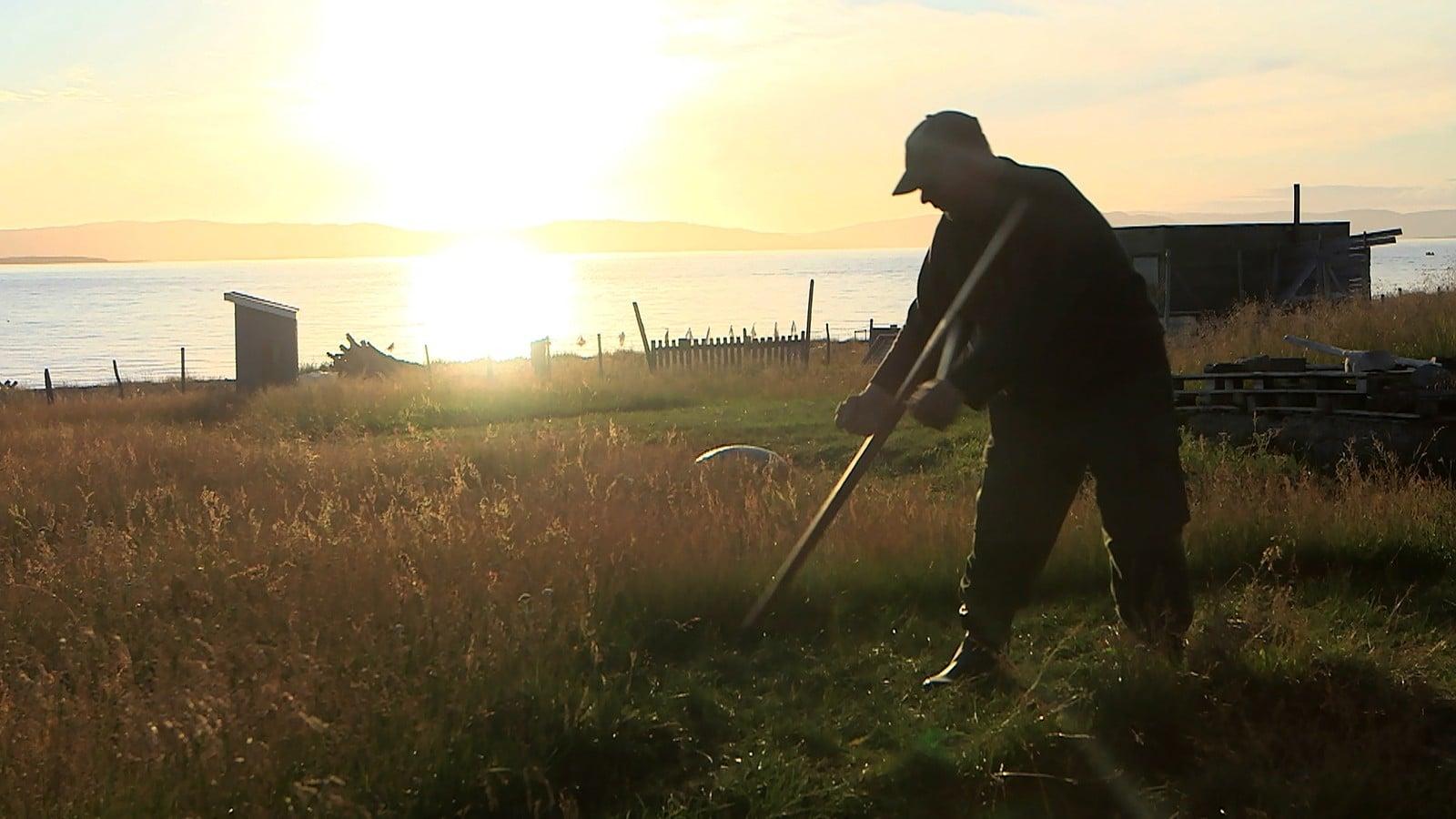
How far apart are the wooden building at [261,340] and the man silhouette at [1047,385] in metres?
26.3

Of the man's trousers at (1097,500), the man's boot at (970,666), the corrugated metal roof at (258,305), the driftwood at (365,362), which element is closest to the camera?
the man's trousers at (1097,500)

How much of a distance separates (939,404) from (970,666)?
1.06m

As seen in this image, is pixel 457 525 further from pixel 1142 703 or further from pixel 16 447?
pixel 16 447

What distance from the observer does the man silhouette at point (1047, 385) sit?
14.8 feet

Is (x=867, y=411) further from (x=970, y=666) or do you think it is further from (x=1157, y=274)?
(x=1157, y=274)

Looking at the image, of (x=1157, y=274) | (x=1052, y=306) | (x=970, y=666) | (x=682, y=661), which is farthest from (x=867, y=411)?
(x=1157, y=274)

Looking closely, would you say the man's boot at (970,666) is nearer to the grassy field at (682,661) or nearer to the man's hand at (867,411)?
the grassy field at (682,661)

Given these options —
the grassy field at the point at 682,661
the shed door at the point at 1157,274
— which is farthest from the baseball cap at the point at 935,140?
the shed door at the point at 1157,274

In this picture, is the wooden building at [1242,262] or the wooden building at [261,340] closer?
the wooden building at [1242,262]

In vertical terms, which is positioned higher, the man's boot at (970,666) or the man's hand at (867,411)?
the man's hand at (867,411)

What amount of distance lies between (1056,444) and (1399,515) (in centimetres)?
302

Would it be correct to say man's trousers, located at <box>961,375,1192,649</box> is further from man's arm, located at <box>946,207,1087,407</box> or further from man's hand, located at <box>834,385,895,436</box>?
man's hand, located at <box>834,385,895,436</box>

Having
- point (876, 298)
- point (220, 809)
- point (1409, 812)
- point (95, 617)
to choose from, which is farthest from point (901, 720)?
point (876, 298)

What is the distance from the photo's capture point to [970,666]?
482 centimetres
